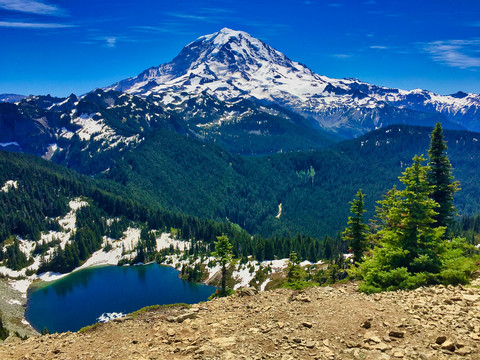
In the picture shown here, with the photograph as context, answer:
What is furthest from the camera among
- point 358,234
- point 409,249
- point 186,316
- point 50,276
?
point 50,276

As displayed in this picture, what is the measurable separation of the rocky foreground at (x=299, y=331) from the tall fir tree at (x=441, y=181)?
25.2 m

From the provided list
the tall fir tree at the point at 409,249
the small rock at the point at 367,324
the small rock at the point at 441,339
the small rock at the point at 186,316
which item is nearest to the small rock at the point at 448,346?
the small rock at the point at 441,339

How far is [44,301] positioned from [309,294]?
162221 millimetres

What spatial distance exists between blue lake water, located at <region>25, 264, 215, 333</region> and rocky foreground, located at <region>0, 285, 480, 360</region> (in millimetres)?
113547

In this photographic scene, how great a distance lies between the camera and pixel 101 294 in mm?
151625

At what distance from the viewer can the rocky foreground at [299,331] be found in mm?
17062

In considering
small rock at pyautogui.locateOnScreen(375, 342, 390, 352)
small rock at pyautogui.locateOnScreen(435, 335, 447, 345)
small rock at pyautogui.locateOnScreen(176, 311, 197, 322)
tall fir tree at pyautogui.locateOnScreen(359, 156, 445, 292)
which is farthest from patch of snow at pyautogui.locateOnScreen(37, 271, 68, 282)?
small rock at pyautogui.locateOnScreen(435, 335, 447, 345)

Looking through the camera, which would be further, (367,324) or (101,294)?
(101,294)


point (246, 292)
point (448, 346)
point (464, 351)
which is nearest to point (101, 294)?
point (246, 292)

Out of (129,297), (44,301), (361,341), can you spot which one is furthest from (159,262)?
(361,341)

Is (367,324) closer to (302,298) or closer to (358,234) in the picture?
(302,298)

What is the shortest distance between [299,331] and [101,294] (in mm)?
155088

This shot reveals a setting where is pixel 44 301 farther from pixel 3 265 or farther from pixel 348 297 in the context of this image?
pixel 348 297

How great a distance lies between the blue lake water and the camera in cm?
13112
